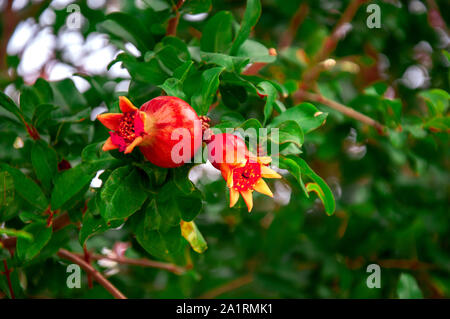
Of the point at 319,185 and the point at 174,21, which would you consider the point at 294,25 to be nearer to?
the point at 174,21

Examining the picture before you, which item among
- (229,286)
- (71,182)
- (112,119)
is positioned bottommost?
(229,286)

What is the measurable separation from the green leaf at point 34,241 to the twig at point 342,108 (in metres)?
0.63

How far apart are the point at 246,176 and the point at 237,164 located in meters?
0.03

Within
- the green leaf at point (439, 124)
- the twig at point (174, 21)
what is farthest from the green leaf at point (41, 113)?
the green leaf at point (439, 124)

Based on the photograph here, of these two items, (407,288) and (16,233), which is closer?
(16,233)

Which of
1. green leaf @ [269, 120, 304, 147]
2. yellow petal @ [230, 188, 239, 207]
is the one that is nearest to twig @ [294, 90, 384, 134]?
green leaf @ [269, 120, 304, 147]

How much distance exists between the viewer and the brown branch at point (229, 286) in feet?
4.10

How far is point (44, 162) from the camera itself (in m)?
0.70

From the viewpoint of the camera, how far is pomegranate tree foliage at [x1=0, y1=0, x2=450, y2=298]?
0.61m

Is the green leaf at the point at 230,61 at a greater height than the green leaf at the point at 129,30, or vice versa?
the green leaf at the point at 129,30

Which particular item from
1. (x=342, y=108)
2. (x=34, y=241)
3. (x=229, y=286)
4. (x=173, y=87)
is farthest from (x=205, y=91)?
(x=229, y=286)

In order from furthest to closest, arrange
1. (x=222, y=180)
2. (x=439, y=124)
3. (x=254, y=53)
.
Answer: (x=222, y=180) < (x=439, y=124) < (x=254, y=53)

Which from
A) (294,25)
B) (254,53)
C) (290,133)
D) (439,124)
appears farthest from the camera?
(294,25)

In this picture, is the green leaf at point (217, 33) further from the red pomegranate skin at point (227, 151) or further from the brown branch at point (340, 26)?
the brown branch at point (340, 26)
